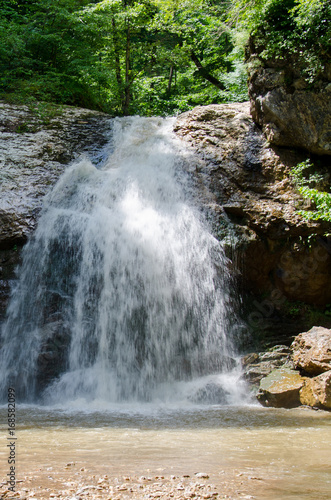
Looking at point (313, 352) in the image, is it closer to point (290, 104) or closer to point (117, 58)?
point (290, 104)

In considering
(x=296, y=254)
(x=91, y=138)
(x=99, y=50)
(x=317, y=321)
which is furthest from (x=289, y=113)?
(x=99, y=50)

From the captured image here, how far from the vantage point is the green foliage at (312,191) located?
8.23 meters

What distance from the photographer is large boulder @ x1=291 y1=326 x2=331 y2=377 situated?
6754 mm

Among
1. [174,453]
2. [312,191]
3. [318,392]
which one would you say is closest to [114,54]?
[312,191]

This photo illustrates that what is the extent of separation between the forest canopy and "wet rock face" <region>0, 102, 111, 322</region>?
1140mm

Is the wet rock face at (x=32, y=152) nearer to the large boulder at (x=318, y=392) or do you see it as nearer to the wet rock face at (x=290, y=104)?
the wet rock face at (x=290, y=104)

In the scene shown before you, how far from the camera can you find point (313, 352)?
6.96 metres

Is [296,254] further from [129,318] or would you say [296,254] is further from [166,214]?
[129,318]

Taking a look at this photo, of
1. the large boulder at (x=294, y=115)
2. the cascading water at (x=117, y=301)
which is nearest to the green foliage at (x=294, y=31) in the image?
the large boulder at (x=294, y=115)

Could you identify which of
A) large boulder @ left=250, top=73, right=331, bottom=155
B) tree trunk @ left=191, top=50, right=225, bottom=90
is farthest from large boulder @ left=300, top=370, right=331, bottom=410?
tree trunk @ left=191, top=50, right=225, bottom=90

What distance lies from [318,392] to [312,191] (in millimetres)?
3786

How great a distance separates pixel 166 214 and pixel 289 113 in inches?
141

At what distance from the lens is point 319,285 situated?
933 centimetres

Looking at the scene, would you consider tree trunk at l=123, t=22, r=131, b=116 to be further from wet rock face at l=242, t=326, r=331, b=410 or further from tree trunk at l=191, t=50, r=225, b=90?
wet rock face at l=242, t=326, r=331, b=410
